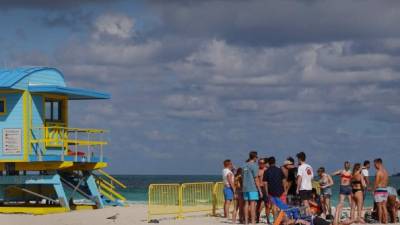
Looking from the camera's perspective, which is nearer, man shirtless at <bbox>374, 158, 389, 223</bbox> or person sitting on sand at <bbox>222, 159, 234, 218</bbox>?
man shirtless at <bbox>374, 158, 389, 223</bbox>

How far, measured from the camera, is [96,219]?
26906 mm

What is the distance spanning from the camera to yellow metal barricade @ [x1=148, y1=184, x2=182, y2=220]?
25938 millimetres

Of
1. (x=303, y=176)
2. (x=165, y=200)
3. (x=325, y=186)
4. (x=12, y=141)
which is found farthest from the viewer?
(x=12, y=141)

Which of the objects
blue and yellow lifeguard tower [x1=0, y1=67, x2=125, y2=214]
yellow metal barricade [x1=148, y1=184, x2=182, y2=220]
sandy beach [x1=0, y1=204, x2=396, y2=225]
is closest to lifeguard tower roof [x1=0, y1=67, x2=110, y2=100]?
blue and yellow lifeguard tower [x1=0, y1=67, x2=125, y2=214]

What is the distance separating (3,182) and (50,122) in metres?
2.70

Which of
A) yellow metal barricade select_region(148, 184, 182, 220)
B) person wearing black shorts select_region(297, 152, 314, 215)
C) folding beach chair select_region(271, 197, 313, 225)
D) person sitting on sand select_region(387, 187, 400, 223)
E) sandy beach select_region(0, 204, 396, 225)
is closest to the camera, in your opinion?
folding beach chair select_region(271, 197, 313, 225)

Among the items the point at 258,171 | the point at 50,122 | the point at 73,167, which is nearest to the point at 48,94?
the point at 50,122

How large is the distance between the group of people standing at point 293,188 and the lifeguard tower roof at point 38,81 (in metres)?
8.79

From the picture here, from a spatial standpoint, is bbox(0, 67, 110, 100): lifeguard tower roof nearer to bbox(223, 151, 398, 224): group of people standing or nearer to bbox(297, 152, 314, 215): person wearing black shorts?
bbox(223, 151, 398, 224): group of people standing

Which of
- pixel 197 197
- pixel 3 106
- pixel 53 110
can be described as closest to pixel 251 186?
pixel 197 197

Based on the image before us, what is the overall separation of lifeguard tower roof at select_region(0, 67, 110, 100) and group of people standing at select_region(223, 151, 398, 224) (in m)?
8.79

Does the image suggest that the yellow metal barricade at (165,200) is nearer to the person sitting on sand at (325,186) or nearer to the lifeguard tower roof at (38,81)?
the person sitting on sand at (325,186)

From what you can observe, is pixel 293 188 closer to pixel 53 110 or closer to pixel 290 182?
pixel 290 182

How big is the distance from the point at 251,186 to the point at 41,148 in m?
10.2
